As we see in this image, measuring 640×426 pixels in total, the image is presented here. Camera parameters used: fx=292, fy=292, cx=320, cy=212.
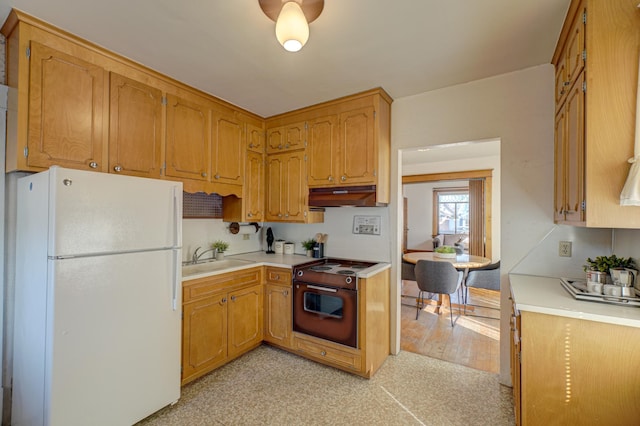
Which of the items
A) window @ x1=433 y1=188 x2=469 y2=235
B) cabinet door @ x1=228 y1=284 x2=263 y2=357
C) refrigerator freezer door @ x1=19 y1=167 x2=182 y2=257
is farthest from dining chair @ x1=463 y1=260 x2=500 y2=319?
window @ x1=433 y1=188 x2=469 y2=235

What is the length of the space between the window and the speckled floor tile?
6.15 m

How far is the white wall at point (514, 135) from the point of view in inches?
87.1

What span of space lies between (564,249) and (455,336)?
1.64 metres

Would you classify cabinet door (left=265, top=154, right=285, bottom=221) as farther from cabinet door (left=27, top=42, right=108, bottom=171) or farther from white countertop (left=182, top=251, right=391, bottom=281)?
cabinet door (left=27, top=42, right=108, bottom=171)

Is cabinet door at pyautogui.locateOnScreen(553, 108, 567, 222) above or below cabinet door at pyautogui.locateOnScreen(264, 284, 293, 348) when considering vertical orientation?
above

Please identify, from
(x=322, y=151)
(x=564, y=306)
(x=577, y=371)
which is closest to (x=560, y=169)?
(x=564, y=306)

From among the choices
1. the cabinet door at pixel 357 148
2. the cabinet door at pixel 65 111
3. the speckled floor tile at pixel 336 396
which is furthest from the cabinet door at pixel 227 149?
the speckled floor tile at pixel 336 396

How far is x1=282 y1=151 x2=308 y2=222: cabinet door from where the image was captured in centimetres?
311

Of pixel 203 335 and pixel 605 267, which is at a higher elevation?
pixel 605 267

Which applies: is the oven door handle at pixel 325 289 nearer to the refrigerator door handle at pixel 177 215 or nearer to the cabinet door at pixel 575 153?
the refrigerator door handle at pixel 177 215

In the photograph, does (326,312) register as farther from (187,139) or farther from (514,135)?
(514,135)

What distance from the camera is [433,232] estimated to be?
8.28m

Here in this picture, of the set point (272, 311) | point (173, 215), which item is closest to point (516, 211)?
point (272, 311)

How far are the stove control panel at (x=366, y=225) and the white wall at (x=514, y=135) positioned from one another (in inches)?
37.8
